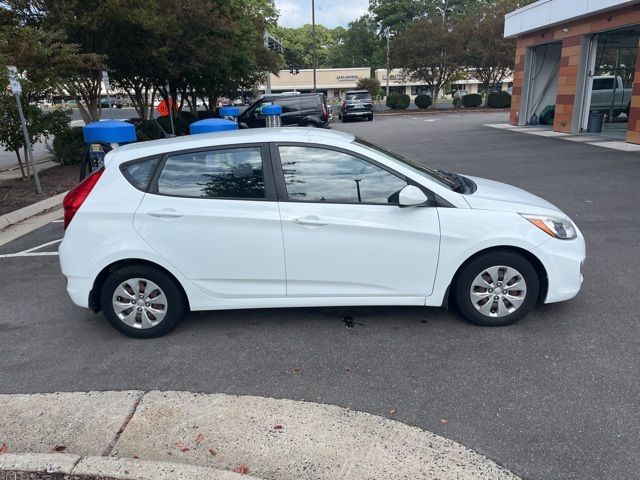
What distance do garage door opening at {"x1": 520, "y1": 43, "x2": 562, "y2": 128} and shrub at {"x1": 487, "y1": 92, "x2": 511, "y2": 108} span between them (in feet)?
49.9

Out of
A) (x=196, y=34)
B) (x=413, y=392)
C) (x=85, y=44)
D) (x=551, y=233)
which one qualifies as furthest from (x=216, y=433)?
(x=196, y=34)

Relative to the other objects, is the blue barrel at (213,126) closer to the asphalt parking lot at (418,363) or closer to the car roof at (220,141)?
the asphalt parking lot at (418,363)

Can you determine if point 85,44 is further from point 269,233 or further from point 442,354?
point 442,354

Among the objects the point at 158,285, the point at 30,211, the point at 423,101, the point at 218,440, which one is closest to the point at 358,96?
the point at 423,101

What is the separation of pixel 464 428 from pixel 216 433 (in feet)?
4.75

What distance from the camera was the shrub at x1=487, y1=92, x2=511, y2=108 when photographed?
37.4 metres

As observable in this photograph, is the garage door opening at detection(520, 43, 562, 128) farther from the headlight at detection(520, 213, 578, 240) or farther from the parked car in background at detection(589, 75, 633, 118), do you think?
the headlight at detection(520, 213, 578, 240)

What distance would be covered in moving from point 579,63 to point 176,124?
15.5m

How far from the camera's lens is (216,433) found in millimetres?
2973

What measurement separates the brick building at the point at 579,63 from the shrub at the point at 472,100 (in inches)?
621

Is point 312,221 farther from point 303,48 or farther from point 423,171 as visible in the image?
point 303,48

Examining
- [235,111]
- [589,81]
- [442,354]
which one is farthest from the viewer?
[235,111]

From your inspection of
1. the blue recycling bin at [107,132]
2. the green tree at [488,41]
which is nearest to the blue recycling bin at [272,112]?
the blue recycling bin at [107,132]

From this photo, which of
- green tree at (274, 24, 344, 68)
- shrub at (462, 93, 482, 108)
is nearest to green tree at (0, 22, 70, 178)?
shrub at (462, 93, 482, 108)
